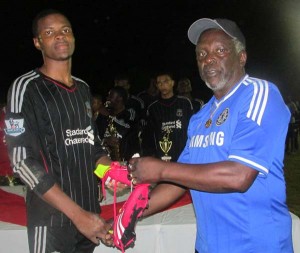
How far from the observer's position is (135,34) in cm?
1891

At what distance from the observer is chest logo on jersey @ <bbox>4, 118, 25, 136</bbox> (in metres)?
2.29

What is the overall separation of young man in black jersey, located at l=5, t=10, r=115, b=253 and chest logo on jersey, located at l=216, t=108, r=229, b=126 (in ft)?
2.87

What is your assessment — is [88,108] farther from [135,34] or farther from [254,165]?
[135,34]

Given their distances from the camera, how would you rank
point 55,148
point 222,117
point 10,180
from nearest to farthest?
point 222,117 → point 55,148 → point 10,180

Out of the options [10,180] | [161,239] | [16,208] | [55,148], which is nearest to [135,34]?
[10,180]

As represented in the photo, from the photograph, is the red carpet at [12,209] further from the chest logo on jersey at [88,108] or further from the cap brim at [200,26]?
the cap brim at [200,26]

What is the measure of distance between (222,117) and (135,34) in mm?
17417

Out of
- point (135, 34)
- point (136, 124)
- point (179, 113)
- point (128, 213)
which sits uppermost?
point (135, 34)

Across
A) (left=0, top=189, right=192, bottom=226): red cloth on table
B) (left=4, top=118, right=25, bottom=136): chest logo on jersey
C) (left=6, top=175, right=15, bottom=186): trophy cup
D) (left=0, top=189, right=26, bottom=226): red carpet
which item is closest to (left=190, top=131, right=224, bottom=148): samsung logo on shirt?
→ (left=4, top=118, right=25, bottom=136): chest logo on jersey

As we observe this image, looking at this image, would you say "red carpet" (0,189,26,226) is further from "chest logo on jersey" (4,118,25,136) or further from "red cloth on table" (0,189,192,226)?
"chest logo on jersey" (4,118,25,136)

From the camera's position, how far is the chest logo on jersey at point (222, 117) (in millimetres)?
1941

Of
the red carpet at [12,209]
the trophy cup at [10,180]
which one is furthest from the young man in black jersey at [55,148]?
the trophy cup at [10,180]

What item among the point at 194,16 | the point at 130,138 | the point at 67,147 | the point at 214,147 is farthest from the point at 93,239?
the point at 194,16

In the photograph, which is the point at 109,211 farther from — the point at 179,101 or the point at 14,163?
the point at 179,101
